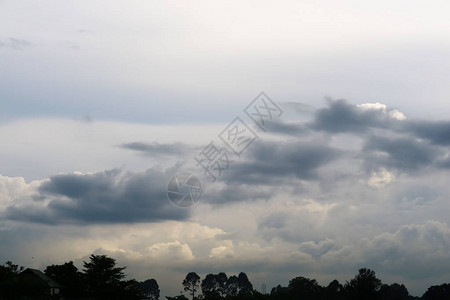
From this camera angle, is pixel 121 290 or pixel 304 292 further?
pixel 304 292

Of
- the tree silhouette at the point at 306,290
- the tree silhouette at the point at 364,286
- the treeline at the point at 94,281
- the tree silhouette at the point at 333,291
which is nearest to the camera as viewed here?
the treeline at the point at 94,281

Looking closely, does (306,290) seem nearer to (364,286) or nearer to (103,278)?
(364,286)

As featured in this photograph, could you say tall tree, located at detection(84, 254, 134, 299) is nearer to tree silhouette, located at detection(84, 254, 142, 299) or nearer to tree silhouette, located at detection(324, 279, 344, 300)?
tree silhouette, located at detection(84, 254, 142, 299)

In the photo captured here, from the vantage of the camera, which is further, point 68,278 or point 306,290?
point 306,290

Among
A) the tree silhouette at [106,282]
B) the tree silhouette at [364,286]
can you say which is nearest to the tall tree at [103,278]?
the tree silhouette at [106,282]

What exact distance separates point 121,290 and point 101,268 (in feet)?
24.7

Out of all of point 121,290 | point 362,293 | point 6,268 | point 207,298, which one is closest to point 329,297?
point 362,293

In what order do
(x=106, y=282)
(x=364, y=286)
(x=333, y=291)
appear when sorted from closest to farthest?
(x=106, y=282) → (x=364, y=286) → (x=333, y=291)

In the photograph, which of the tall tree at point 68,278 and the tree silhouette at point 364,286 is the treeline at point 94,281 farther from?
the tree silhouette at point 364,286

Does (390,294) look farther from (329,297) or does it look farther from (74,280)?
(74,280)

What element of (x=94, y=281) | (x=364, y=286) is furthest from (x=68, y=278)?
(x=364, y=286)

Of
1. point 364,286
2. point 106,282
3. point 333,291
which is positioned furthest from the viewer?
point 333,291

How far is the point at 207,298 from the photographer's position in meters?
194

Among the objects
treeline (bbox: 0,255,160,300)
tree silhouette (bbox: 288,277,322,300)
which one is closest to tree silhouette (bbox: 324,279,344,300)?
tree silhouette (bbox: 288,277,322,300)
